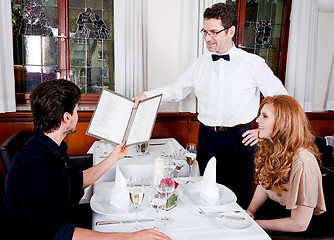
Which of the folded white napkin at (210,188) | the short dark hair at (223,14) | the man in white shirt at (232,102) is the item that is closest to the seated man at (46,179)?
the folded white napkin at (210,188)

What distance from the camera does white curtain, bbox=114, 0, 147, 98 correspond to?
10.4ft

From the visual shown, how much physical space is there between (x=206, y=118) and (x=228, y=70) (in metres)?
0.46

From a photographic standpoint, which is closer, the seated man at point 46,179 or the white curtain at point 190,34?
the seated man at point 46,179

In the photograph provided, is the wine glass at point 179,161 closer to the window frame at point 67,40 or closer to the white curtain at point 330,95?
the window frame at point 67,40

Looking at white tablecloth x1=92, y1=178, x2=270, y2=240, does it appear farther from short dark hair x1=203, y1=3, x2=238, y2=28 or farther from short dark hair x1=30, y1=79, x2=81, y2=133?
short dark hair x1=203, y1=3, x2=238, y2=28

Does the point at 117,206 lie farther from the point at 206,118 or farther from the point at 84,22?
the point at 84,22

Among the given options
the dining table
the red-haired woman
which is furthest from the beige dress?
the dining table

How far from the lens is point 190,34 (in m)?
3.38

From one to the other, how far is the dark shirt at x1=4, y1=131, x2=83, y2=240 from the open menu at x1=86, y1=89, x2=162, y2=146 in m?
0.39

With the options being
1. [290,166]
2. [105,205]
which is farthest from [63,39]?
[290,166]

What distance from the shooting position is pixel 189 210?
1.45 metres

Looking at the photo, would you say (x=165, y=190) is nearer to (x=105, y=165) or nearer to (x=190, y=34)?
(x=105, y=165)

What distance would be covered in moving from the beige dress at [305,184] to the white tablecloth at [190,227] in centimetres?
29

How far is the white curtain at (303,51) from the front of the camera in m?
3.71
